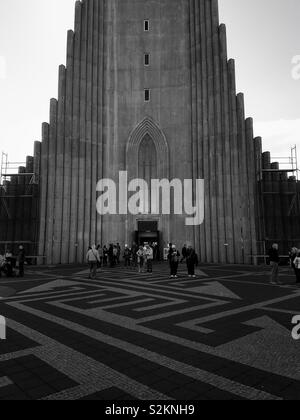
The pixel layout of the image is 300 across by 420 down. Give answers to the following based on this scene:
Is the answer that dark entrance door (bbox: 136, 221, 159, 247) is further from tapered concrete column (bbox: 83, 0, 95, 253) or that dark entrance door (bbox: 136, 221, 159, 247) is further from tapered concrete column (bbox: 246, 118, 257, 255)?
tapered concrete column (bbox: 246, 118, 257, 255)

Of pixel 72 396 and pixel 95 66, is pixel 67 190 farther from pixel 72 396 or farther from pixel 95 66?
pixel 72 396

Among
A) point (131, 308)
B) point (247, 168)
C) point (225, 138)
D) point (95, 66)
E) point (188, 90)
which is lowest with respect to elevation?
point (131, 308)

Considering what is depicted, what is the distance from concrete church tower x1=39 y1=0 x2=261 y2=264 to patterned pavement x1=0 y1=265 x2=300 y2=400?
1819 centimetres

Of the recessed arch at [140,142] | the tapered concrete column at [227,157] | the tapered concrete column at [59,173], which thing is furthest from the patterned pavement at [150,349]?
the recessed arch at [140,142]

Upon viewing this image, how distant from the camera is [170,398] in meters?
2.99

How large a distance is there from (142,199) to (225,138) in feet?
31.8

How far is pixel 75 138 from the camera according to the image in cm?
2720

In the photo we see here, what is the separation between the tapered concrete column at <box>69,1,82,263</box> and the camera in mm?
26000

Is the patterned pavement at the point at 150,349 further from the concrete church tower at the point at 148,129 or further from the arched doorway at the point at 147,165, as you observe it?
the arched doorway at the point at 147,165

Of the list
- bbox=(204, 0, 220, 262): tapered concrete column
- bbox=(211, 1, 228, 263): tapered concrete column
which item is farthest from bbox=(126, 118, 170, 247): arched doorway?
bbox=(211, 1, 228, 263): tapered concrete column

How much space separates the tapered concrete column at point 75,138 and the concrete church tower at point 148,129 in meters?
0.09

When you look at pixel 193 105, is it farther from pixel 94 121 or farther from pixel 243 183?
pixel 94 121

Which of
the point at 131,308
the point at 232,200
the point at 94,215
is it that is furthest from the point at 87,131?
the point at 131,308

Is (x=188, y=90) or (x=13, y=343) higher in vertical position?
(x=188, y=90)
